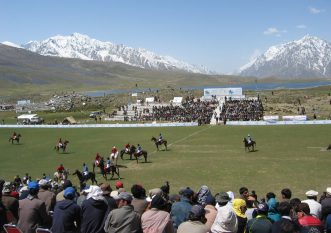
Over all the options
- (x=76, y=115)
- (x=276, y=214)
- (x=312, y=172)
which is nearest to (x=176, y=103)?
(x=76, y=115)

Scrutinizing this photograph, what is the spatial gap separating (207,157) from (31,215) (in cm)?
2768

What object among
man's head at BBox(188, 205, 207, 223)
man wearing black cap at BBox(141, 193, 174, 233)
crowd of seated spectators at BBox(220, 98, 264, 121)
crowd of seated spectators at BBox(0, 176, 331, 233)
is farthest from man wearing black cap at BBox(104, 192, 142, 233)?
crowd of seated spectators at BBox(220, 98, 264, 121)

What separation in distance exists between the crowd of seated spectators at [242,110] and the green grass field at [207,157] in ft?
32.8

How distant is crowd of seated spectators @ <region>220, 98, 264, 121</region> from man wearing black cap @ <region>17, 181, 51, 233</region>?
5742 cm

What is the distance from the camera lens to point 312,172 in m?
29.2

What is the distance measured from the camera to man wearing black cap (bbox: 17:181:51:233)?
34.2 feet

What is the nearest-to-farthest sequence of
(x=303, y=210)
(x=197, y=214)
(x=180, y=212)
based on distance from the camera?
(x=197, y=214) → (x=303, y=210) → (x=180, y=212)

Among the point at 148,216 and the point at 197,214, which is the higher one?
the point at 197,214

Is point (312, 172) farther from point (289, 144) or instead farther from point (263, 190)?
point (289, 144)

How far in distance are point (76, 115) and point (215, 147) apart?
5511 cm

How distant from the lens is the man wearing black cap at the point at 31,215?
10414mm

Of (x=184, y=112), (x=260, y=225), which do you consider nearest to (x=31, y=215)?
(x=260, y=225)

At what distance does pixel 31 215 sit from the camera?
10.5m

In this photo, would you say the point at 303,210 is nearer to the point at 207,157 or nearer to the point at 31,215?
the point at 31,215
